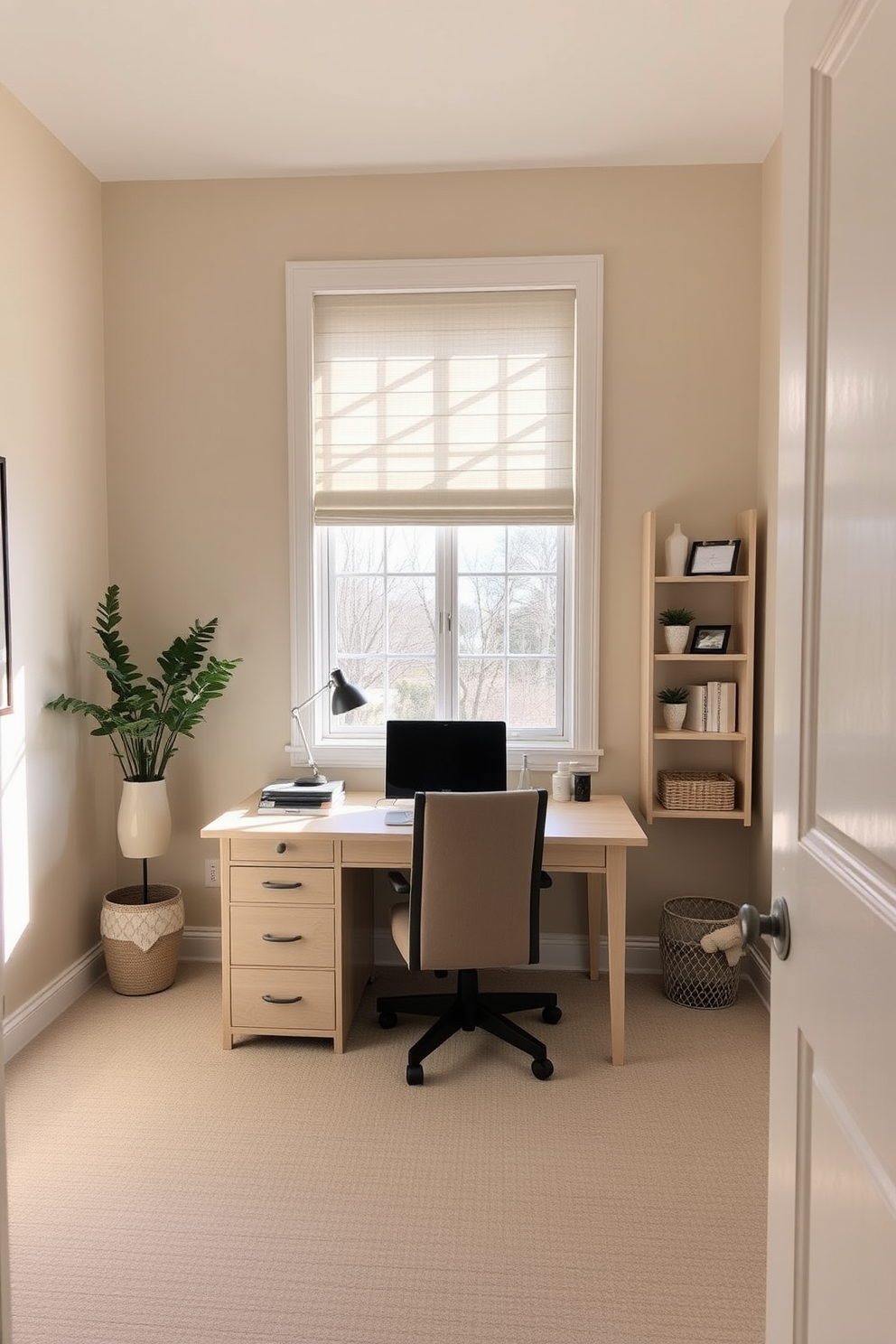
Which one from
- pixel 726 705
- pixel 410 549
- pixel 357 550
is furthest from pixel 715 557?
pixel 357 550

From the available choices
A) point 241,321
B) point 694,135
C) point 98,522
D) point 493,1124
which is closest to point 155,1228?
point 493,1124

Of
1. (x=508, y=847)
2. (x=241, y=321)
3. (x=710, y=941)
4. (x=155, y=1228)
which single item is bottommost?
(x=155, y=1228)

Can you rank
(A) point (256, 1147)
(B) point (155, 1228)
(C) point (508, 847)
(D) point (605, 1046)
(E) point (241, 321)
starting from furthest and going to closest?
1. (E) point (241, 321)
2. (D) point (605, 1046)
3. (C) point (508, 847)
4. (A) point (256, 1147)
5. (B) point (155, 1228)

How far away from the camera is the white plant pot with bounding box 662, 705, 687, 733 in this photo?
3.54m

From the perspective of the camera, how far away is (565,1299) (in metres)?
1.96

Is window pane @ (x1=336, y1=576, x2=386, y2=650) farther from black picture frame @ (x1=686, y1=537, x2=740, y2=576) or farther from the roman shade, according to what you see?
black picture frame @ (x1=686, y1=537, x2=740, y2=576)

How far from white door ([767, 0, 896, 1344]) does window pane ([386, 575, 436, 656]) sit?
2601 millimetres

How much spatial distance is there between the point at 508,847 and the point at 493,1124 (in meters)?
0.76

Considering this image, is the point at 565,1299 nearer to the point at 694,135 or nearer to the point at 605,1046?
the point at 605,1046

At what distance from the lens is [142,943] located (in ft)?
11.3

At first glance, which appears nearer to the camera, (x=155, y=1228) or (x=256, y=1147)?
(x=155, y=1228)

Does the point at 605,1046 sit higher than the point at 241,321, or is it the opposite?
the point at 241,321

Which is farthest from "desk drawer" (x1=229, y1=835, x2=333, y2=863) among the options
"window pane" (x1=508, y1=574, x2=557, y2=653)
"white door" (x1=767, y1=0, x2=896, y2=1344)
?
"white door" (x1=767, y1=0, x2=896, y2=1344)

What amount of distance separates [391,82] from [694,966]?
312 cm
